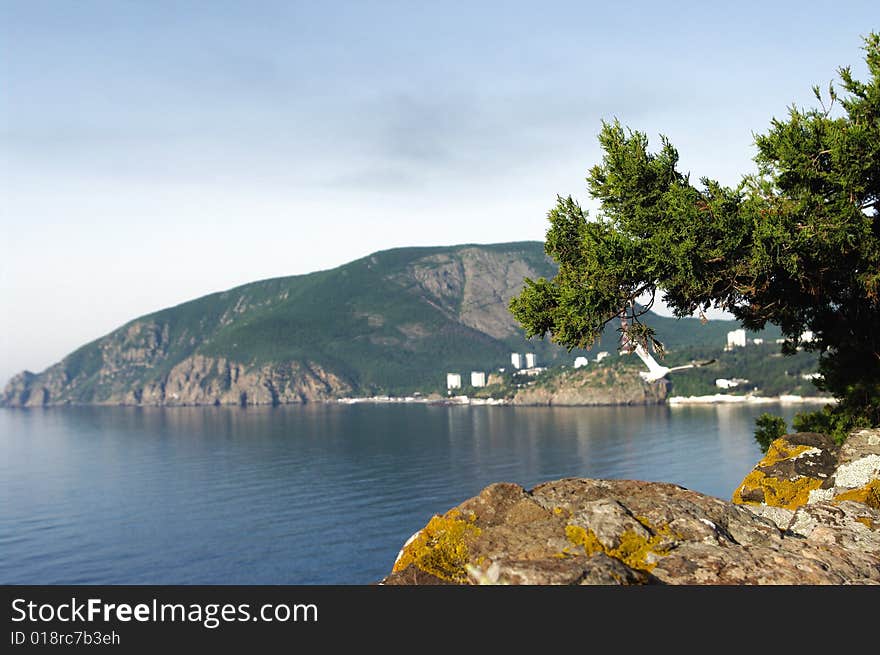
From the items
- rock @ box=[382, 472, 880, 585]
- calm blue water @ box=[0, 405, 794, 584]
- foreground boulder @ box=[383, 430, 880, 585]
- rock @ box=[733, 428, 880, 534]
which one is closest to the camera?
rock @ box=[382, 472, 880, 585]

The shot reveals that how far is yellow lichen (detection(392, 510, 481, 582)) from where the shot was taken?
10.8 metres

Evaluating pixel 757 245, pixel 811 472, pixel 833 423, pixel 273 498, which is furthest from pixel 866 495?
pixel 273 498

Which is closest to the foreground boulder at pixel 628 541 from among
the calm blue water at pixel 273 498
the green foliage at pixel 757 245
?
the green foliage at pixel 757 245

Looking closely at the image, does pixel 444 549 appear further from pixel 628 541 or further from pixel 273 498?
pixel 273 498

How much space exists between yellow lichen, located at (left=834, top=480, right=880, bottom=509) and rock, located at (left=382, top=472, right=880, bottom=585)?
4.41 meters

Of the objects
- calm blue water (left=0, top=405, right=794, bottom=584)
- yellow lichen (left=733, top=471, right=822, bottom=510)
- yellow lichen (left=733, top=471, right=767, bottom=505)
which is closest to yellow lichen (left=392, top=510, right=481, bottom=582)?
yellow lichen (left=733, top=471, right=822, bottom=510)

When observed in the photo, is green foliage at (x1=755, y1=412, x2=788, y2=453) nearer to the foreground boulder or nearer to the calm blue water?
the foreground boulder

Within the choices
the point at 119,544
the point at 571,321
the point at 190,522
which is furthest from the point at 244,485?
the point at 571,321

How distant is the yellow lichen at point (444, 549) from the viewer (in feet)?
35.3

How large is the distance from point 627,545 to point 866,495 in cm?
1010
